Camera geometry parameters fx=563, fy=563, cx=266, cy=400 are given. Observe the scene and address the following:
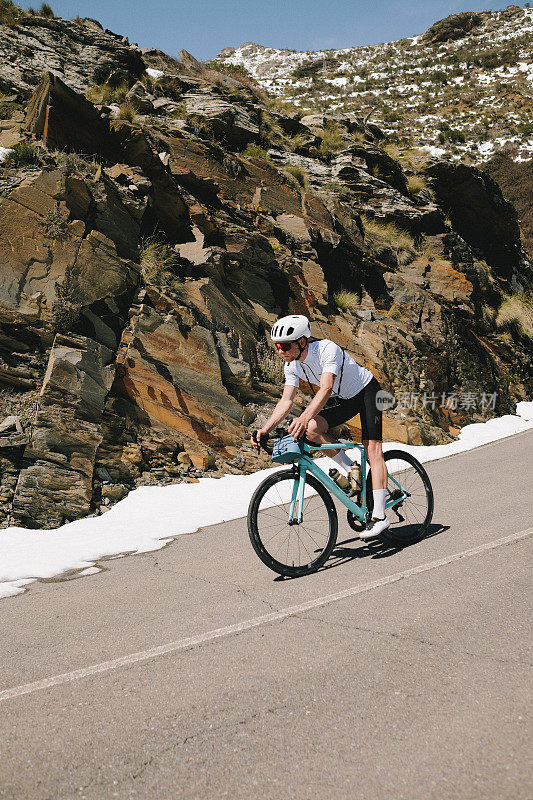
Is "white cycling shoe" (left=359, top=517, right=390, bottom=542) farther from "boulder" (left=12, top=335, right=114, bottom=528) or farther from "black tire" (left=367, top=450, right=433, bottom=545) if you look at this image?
"boulder" (left=12, top=335, right=114, bottom=528)

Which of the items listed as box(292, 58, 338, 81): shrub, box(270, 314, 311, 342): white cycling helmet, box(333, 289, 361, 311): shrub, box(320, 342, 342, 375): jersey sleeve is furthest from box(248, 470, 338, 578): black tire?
box(292, 58, 338, 81): shrub

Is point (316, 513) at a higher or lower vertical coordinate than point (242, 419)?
lower

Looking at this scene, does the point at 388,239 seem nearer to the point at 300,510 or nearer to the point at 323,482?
the point at 323,482

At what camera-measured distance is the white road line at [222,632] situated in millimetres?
3027

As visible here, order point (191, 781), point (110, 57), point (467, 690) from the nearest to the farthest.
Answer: point (191, 781), point (467, 690), point (110, 57)

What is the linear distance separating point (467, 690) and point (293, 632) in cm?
114

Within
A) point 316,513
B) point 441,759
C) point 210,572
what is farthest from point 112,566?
point 441,759

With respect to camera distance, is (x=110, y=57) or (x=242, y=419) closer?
(x=242, y=419)

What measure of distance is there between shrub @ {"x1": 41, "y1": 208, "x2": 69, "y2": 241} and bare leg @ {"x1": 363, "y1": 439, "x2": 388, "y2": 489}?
7068 millimetres

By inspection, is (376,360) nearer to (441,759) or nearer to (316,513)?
(316,513)

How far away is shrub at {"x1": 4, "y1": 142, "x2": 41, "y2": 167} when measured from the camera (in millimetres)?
10398

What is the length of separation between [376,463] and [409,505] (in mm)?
823

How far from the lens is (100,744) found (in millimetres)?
2412

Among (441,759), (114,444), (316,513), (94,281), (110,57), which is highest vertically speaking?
(110,57)
